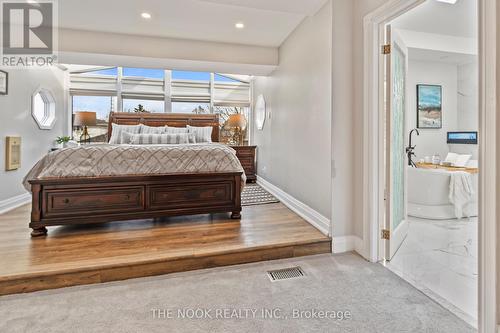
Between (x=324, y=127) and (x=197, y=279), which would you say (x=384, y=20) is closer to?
(x=324, y=127)

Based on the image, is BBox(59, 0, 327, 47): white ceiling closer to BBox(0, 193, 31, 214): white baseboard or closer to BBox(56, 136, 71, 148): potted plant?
BBox(56, 136, 71, 148): potted plant

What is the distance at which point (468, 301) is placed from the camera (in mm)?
1717

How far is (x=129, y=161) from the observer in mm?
2748

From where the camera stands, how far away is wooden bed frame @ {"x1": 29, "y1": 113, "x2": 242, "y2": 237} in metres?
2.50

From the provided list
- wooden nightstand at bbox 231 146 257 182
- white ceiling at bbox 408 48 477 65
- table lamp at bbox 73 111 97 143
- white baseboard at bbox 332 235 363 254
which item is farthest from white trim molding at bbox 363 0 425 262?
table lamp at bbox 73 111 97 143

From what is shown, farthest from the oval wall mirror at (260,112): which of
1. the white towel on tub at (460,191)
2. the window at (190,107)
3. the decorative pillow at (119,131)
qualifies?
the white towel on tub at (460,191)

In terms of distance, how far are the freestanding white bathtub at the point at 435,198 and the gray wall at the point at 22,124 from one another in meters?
5.70

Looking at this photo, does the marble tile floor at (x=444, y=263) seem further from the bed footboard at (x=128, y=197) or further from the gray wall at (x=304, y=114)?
the bed footboard at (x=128, y=197)

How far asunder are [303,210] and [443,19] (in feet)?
10.8

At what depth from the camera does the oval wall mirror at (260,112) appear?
5.14m

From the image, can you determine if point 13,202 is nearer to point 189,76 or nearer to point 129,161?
point 129,161

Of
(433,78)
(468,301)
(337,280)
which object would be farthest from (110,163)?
(433,78)

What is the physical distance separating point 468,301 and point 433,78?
16.0 ft

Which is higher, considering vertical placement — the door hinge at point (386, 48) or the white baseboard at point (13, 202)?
the door hinge at point (386, 48)
